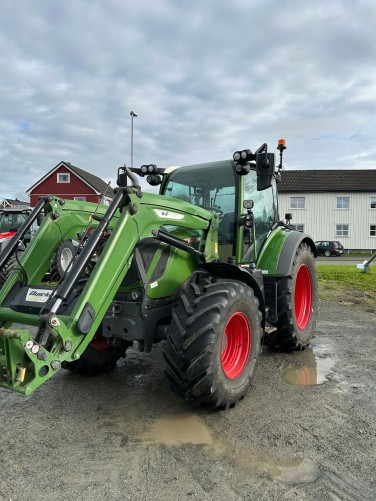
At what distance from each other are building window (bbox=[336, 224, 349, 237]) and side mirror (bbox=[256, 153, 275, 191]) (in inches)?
1349

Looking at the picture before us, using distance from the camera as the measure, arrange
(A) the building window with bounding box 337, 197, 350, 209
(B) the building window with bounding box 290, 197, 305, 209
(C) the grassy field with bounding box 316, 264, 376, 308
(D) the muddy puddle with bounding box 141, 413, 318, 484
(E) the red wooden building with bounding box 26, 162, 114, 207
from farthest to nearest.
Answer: (E) the red wooden building with bounding box 26, 162, 114, 207 < (B) the building window with bounding box 290, 197, 305, 209 < (A) the building window with bounding box 337, 197, 350, 209 < (C) the grassy field with bounding box 316, 264, 376, 308 < (D) the muddy puddle with bounding box 141, 413, 318, 484

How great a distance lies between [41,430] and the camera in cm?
360

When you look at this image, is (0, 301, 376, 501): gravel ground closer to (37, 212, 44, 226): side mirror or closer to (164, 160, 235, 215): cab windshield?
(37, 212, 44, 226): side mirror

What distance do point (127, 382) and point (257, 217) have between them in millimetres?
2462

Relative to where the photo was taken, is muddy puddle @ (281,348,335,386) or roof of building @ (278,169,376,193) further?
roof of building @ (278,169,376,193)

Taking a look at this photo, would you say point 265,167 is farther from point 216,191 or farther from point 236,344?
point 236,344

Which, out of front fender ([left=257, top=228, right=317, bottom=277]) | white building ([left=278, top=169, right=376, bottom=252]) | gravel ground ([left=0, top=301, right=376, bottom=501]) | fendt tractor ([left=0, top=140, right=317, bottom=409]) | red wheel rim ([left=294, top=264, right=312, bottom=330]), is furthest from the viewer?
white building ([left=278, top=169, right=376, bottom=252])

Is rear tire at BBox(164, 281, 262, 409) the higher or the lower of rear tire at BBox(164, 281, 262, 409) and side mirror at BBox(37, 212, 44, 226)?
the lower

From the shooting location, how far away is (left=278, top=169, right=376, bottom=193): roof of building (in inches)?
1421

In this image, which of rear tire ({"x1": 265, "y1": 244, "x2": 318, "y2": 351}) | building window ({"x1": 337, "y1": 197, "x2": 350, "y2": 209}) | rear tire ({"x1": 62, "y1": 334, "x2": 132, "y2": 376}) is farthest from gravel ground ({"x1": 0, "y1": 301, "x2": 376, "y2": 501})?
building window ({"x1": 337, "y1": 197, "x2": 350, "y2": 209})

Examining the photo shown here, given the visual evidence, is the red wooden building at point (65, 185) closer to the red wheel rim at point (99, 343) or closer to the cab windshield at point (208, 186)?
the cab windshield at point (208, 186)

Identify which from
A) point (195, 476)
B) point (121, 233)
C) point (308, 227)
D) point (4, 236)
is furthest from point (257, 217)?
point (308, 227)

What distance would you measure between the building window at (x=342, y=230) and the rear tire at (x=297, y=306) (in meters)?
32.2

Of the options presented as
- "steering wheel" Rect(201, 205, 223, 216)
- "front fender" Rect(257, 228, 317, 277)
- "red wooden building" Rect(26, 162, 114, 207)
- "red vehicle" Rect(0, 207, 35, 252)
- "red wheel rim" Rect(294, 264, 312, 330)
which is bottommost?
"red wheel rim" Rect(294, 264, 312, 330)
